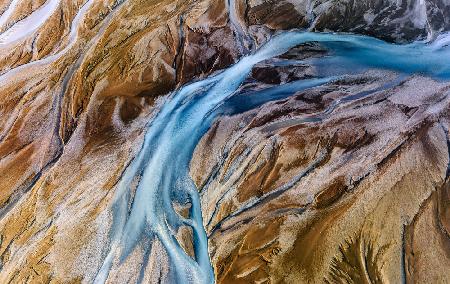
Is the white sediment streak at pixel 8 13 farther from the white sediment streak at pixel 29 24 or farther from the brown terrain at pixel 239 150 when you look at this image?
the white sediment streak at pixel 29 24

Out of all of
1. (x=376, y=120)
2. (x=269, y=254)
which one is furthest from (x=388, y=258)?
(x=376, y=120)

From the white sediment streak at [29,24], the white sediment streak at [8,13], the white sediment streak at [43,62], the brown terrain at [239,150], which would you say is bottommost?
the brown terrain at [239,150]

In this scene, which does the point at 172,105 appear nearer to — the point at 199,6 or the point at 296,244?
the point at 199,6

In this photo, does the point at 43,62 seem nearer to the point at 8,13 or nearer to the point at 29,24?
the point at 29,24

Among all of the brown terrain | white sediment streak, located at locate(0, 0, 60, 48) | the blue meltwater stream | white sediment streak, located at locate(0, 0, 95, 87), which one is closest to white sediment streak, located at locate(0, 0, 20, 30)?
A: the brown terrain

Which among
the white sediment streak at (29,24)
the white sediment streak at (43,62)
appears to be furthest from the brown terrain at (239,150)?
the white sediment streak at (29,24)

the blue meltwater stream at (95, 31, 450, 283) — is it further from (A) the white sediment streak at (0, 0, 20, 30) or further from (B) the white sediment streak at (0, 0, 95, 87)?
(A) the white sediment streak at (0, 0, 20, 30)

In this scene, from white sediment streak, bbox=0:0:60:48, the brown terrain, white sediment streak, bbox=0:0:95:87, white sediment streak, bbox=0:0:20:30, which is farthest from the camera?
white sediment streak, bbox=0:0:20:30
